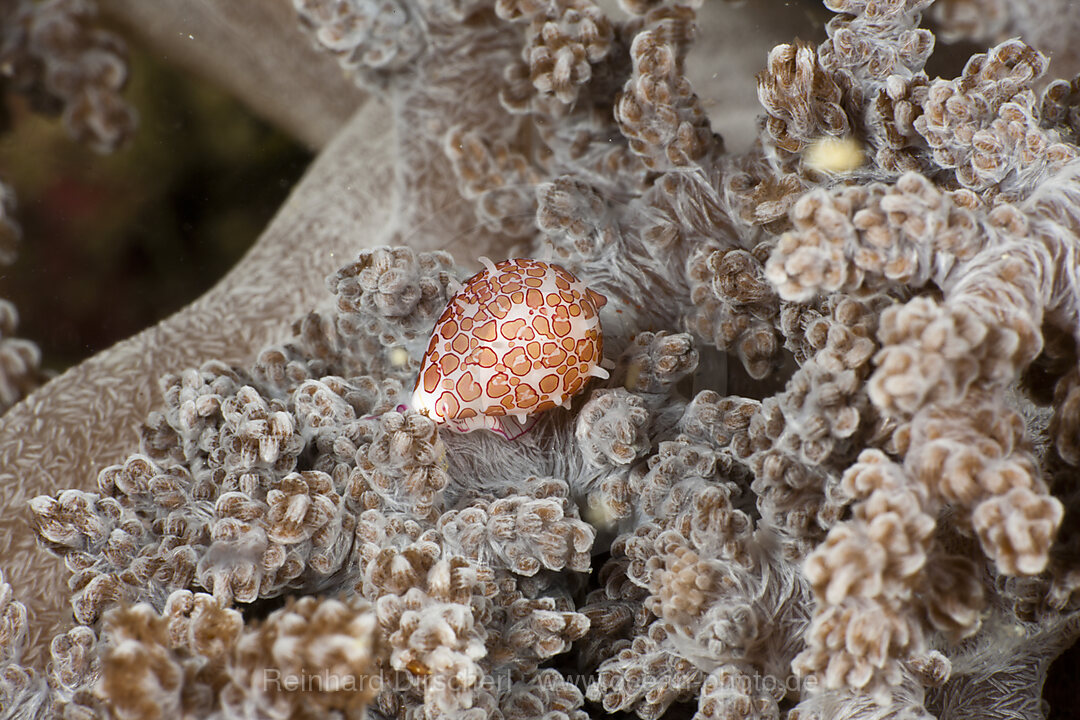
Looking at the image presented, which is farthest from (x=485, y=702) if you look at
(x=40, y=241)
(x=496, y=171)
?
(x=40, y=241)

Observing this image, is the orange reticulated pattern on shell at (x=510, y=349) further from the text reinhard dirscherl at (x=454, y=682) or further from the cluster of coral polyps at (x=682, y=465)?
the text reinhard dirscherl at (x=454, y=682)

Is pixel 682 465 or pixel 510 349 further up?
pixel 510 349

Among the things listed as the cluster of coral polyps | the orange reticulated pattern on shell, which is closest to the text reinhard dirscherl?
the cluster of coral polyps

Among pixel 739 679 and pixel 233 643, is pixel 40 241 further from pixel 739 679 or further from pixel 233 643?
pixel 739 679

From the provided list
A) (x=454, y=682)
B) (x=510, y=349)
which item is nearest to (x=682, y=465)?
(x=510, y=349)

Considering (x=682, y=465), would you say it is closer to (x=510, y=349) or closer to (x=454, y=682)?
(x=510, y=349)

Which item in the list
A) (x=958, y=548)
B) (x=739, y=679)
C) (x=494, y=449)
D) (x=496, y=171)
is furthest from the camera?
(x=496, y=171)
